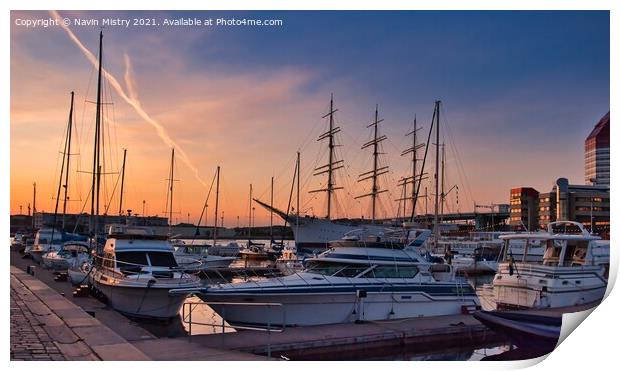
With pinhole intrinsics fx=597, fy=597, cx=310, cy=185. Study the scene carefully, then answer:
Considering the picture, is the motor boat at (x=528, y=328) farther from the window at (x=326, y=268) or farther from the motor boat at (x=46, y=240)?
the motor boat at (x=46, y=240)

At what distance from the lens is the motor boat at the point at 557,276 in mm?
15695

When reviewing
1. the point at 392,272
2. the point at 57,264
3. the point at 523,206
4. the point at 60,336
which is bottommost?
the point at 57,264

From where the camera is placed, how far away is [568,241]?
17.0 meters

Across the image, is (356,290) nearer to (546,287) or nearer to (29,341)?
(546,287)

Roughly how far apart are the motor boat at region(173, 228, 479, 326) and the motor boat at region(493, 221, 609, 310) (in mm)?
1448

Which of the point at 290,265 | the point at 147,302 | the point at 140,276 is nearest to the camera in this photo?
the point at 147,302

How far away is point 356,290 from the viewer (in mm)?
15547

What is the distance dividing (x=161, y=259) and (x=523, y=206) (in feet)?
255

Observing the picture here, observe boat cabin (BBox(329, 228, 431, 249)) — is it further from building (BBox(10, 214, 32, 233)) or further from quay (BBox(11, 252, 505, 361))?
building (BBox(10, 214, 32, 233))

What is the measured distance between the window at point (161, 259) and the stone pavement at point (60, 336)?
4431 mm

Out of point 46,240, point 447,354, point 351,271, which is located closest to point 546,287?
point 447,354

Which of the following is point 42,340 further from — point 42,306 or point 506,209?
point 506,209
